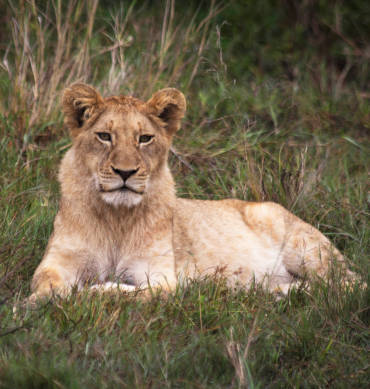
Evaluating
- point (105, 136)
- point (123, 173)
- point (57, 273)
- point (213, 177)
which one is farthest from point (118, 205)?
point (213, 177)

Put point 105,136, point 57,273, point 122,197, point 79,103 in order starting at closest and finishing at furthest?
point 57,273, point 122,197, point 105,136, point 79,103

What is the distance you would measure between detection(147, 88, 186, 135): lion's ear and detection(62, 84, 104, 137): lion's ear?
0.36 m

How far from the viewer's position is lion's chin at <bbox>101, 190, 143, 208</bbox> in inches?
160

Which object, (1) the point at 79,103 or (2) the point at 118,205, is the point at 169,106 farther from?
(2) the point at 118,205

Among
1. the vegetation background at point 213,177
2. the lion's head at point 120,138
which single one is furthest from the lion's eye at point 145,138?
the vegetation background at point 213,177

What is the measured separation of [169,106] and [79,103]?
1.97 ft

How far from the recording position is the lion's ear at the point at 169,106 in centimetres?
450

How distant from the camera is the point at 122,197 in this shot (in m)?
4.07

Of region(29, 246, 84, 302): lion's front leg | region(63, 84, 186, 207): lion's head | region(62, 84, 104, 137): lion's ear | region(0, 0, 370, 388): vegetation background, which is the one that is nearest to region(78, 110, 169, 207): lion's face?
region(63, 84, 186, 207): lion's head

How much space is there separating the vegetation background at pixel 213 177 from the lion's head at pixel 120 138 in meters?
0.60

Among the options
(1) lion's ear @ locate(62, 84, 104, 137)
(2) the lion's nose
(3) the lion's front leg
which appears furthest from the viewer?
(1) lion's ear @ locate(62, 84, 104, 137)

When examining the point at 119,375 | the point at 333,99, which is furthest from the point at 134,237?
the point at 333,99

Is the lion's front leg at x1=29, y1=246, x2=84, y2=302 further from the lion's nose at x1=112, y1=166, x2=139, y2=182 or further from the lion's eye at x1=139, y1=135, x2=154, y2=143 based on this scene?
the lion's eye at x1=139, y1=135, x2=154, y2=143

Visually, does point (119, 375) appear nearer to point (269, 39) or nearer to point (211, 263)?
point (211, 263)
